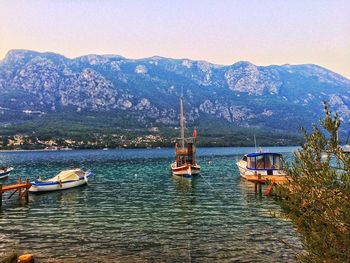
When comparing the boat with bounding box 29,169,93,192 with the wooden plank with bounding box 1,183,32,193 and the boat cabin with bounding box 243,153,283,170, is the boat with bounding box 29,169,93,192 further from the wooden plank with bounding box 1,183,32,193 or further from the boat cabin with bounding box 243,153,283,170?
the boat cabin with bounding box 243,153,283,170

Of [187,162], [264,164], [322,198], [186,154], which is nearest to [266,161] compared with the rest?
[264,164]

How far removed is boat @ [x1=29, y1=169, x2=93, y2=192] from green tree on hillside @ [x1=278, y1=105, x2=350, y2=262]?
53.7 m

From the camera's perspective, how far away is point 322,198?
12.5m

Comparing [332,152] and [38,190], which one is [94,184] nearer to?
[38,190]

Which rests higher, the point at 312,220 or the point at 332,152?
the point at 332,152

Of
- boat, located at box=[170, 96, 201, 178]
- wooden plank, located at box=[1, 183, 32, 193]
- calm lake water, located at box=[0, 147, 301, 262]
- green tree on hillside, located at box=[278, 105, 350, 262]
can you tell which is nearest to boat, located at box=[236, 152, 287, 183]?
calm lake water, located at box=[0, 147, 301, 262]

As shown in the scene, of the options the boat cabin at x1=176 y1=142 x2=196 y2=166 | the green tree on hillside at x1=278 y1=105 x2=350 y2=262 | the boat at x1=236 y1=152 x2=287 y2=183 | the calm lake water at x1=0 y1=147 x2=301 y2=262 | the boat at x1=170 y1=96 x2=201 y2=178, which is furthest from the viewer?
the boat cabin at x1=176 y1=142 x2=196 y2=166

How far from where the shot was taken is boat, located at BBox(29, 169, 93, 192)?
5997 cm

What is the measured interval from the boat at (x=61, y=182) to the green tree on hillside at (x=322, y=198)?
53731 mm

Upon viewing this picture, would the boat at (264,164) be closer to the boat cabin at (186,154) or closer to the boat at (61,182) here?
the boat cabin at (186,154)

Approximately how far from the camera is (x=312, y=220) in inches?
516

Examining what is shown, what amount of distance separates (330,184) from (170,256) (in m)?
16.0

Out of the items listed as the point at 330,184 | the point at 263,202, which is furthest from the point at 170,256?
the point at 263,202

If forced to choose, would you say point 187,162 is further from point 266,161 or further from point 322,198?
point 322,198
